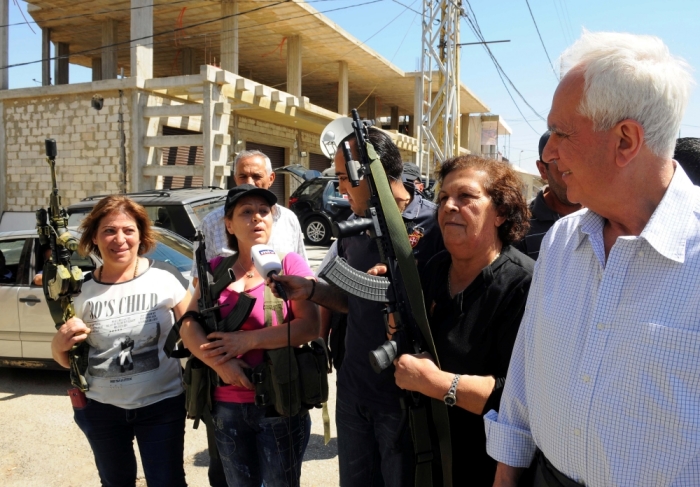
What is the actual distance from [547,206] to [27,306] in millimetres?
4600

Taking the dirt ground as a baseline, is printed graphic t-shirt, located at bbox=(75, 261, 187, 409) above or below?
above

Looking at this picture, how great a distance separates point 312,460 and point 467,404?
7.31 ft

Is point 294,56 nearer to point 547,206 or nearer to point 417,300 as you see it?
point 547,206

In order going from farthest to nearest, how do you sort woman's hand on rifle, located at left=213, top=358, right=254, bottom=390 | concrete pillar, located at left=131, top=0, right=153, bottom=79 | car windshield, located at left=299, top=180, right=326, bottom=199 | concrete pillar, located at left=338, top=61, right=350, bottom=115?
concrete pillar, located at left=338, top=61, right=350, bottom=115, car windshield, located at left=299, top=180, right=326, bottom=199, concrete pillar, located at left=131, top=0, right=153, bottom=79, woman's hand on rifle, located at left=213, top=358, right=254, bottom=390

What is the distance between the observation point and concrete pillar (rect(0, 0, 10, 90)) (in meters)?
13.9

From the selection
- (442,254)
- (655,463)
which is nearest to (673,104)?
(655,463)

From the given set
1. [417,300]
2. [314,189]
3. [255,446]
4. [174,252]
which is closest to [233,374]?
[255,446]

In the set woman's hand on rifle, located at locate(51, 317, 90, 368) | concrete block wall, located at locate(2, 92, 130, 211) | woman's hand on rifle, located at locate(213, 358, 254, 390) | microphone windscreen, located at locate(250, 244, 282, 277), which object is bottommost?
woman's hand on rifle, located at locate(213, 358, 254, 390)

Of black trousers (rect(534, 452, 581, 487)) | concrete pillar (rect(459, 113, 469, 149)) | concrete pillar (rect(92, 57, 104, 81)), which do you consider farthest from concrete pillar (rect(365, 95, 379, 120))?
black trousers (rect(534, 452, 581, 487))

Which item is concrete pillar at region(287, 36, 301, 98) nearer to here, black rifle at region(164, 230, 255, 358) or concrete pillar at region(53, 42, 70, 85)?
concrete pillar at region(53, 42, 70, 85)

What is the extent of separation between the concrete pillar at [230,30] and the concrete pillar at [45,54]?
5.78 metres

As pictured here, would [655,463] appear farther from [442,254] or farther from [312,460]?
[312,460]

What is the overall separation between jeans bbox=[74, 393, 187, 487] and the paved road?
1.04 meters

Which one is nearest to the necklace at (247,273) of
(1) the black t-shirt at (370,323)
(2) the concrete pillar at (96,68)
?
(1) the black t-shirt at (370,323)
